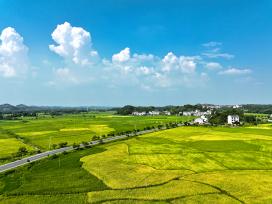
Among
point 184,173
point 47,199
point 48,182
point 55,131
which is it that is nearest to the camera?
point 47,199

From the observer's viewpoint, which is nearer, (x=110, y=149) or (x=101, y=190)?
(x=101, y=190)

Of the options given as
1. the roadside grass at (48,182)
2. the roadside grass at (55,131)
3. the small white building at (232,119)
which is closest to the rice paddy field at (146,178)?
the roadside grass at (48,182)

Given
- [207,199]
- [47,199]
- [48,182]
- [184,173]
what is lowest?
[47,199]

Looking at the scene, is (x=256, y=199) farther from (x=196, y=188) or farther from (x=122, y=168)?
(x=122, y=168)

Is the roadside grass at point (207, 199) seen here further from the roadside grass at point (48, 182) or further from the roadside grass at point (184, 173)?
the roadside grass at point (48, 182)

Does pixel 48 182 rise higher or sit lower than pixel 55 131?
lower

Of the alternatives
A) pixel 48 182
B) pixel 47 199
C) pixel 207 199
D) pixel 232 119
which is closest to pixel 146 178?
pixel 207 199

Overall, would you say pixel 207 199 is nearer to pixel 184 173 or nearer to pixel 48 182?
pixel 184 173

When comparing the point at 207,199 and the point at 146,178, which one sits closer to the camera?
the point at 207,199

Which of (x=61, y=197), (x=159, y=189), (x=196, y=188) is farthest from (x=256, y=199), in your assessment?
(x=61, y=197)
